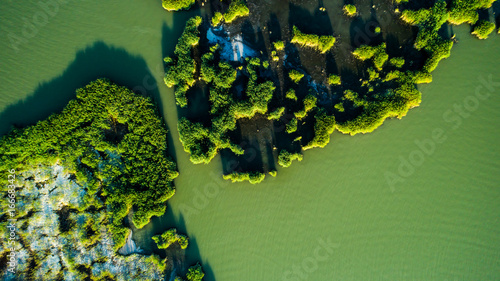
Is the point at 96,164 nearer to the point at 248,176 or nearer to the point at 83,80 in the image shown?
the point at 83,80

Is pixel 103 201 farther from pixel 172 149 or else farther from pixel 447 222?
pixel 447 222

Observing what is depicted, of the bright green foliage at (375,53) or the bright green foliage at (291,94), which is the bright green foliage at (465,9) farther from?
the bright green foliage at (291,94)

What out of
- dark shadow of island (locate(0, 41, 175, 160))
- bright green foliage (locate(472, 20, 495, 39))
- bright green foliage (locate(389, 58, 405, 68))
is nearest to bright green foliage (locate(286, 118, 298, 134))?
bright green foliage (locate(389, 58, 405, 68))

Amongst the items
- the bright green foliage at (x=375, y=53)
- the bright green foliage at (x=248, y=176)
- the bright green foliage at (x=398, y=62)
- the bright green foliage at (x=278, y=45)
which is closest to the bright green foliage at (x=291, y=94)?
the bright green foliage at (x=278, y=45)

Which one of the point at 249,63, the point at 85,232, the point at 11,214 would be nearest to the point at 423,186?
the point at 249,63

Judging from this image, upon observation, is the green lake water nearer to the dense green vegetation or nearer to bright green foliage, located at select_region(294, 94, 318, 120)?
the dense green vegetation

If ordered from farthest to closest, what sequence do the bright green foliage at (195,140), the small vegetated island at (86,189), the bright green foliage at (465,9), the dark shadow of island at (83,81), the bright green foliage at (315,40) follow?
the dark shadow of island at (83,81) → the bright green foliage at (465,9) → the bright green foliage at (315,40) → the small vegetated island at (86,189) → the bright green foliage at (195,140)

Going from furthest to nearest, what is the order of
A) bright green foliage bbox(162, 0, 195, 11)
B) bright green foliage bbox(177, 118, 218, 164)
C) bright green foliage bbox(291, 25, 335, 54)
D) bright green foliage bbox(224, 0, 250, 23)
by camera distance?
bright green foliage bbox(162, 0, 195, 11) → bright green foliage bbox(224, 0, 250, 23) → bright green foliage bbox(291, 25, 335, 54) → bright green foliage bbox(177, 118, 218, 164)
